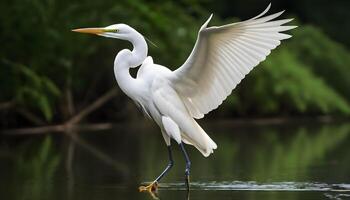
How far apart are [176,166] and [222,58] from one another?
10.6 ft

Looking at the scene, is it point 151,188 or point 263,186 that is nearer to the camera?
point 151,188

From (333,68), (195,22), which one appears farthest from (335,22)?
(195,22)

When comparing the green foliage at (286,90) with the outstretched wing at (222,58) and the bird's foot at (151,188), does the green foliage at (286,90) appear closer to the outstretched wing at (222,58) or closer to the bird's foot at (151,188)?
the outstretched wing at (222,58)

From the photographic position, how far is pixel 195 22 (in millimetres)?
25656

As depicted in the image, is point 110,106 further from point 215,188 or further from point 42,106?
point 215,188

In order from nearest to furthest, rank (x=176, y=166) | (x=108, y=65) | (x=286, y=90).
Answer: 1. (x=176, y=166)
2. (x=108, y=65)
3. (x=286, y=90)

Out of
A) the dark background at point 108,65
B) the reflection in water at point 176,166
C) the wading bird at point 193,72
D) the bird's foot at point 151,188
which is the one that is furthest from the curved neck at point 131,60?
the dark background at point 108,65

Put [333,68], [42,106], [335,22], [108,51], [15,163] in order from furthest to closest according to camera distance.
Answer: [335,22] < [333,68] < [108,51] < [42,106] < [15,163]

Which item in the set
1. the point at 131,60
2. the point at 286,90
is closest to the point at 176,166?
the point at 131,60

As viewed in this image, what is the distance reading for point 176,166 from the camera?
13102 millimetres

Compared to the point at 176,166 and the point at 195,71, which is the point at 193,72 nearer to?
the point at 195,71

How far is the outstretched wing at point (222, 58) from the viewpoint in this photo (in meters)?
9.84

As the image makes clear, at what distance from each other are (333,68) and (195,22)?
4163mm

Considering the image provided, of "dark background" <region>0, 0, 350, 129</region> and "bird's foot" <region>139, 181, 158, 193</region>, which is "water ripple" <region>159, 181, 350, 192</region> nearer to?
"bird's foot" <region>139, 181, 158, 193</region>
